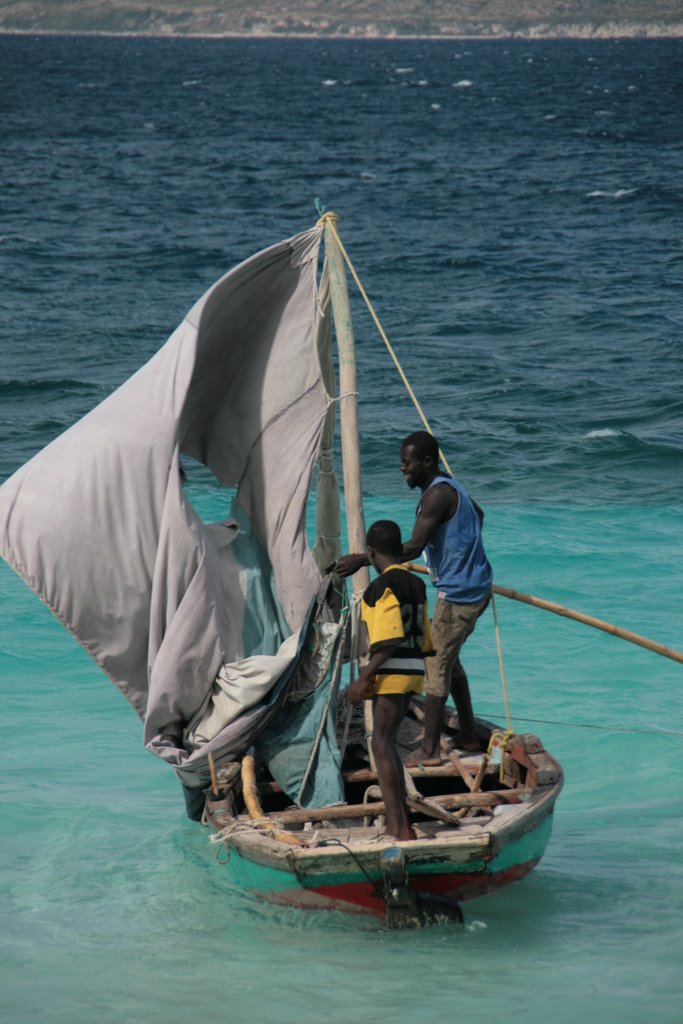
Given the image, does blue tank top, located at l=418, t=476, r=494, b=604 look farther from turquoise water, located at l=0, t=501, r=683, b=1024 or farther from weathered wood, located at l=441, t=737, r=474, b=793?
turquoise water, located at l=0, t=501, r=683, b=1024

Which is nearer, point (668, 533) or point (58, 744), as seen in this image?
point (58, 744)

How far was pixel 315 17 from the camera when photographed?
611 ft

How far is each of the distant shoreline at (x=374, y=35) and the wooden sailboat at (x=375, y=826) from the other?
176m

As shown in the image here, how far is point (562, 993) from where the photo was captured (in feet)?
22.7

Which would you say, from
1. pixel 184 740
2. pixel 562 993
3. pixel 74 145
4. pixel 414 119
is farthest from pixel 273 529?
pixel 414 119

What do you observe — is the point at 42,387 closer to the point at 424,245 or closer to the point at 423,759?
the point at 424,245

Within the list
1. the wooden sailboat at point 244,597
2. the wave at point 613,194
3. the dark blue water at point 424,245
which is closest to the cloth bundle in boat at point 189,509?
the wooden sailboat at point 244,597

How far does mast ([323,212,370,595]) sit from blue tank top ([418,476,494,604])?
1.37 ft

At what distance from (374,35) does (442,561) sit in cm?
18646

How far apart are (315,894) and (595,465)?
12.0 m

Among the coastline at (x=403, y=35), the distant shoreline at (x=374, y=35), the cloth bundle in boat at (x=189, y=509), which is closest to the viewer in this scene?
the cloth bundle in boat at (x=189, y=509)

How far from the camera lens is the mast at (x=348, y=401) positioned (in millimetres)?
7379

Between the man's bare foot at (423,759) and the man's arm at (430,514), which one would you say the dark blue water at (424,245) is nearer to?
the man's bare foot at (423,759)

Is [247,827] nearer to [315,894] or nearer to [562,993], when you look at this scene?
[315,894]
